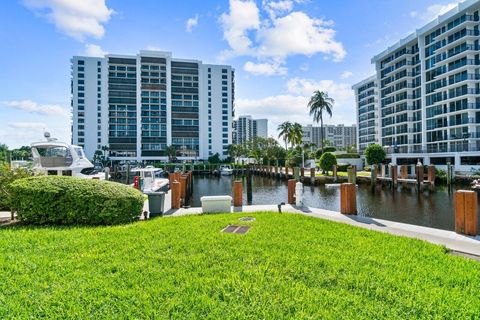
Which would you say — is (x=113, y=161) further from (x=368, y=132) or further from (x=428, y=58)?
A: (x=428, y=58)

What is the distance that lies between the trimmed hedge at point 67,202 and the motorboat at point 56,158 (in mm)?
13820

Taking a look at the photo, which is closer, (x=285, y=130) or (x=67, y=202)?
(x=67, y=202)

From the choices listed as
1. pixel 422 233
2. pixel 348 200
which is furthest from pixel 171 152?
pixel 422 233

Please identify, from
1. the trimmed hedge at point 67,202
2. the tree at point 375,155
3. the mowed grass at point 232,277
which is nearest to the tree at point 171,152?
the tree at point 375,155

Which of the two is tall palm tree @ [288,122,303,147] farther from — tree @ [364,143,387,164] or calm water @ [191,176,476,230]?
calm water @ [191,176,476,230]

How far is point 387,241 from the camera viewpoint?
737 centimetres

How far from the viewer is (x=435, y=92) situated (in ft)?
173

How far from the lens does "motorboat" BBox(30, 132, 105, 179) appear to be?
71.7 ft

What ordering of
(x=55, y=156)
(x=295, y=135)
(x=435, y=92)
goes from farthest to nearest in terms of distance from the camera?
(x=295, y=135), (x=435, y=92), (x=55, y=156)

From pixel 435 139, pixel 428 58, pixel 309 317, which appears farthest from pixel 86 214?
pixel 428 58

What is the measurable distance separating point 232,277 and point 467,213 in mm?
7778

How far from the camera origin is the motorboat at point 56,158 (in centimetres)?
2184

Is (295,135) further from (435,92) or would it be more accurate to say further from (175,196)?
(175,196)

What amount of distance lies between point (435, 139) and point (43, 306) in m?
62.3
